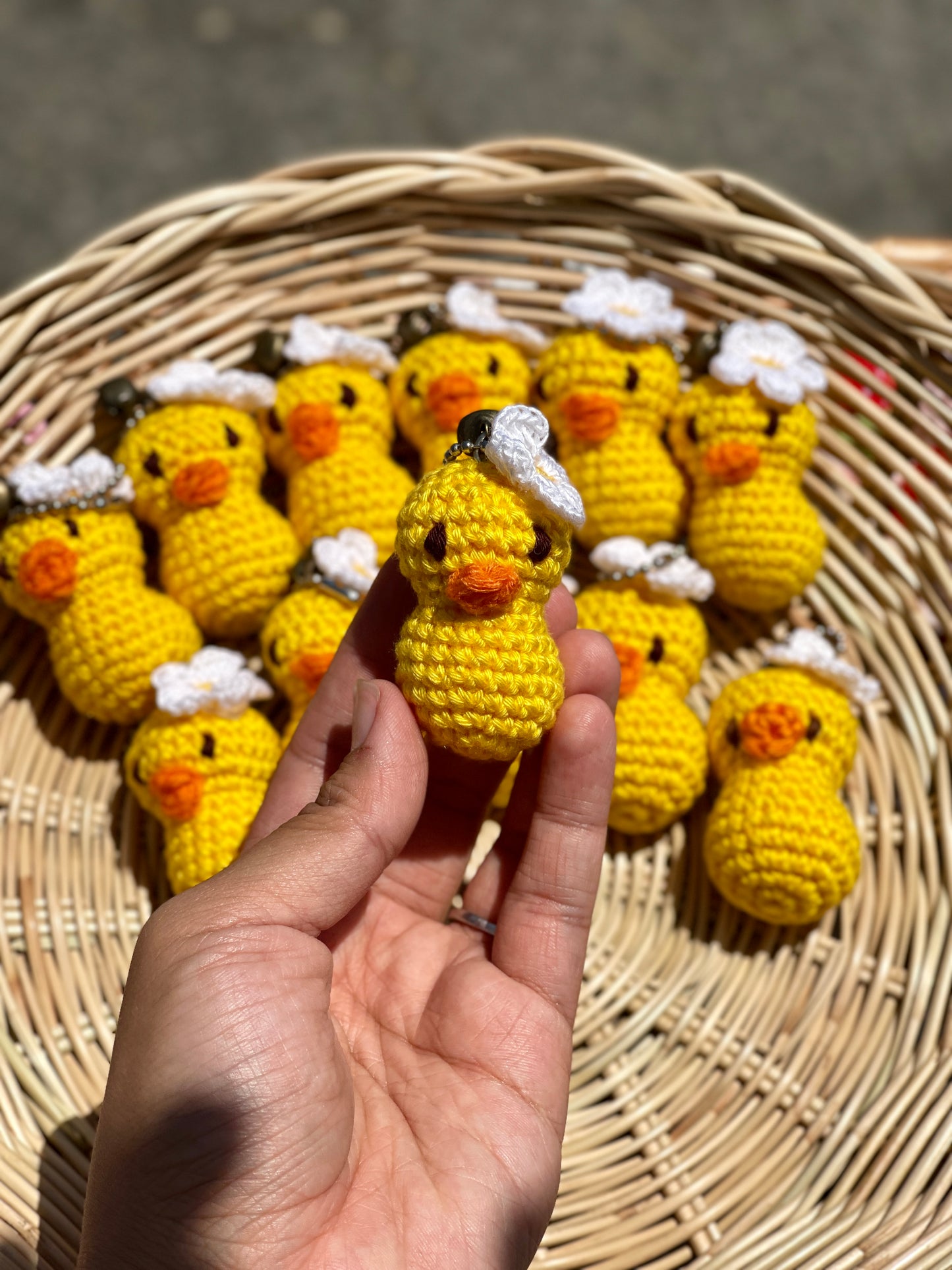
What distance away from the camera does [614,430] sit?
1.41 m

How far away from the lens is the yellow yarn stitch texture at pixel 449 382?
4.58ft

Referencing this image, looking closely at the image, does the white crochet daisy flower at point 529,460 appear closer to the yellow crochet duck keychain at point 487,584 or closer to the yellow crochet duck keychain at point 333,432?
the yellow crochet duck keychain at point 487,584

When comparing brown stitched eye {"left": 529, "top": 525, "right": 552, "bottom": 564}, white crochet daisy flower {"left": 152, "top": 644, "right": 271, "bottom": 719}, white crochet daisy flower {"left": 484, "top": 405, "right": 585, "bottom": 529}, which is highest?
white crochet daisy flower {"left": 484, "top": 405, "right": 585, "bottom": 529}

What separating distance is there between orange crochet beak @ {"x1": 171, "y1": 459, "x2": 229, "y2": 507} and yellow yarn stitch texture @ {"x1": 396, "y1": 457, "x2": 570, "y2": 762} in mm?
448

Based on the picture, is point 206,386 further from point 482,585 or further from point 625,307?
point 482,585

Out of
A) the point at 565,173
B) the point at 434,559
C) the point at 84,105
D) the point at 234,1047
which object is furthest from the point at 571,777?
the point at 84,105

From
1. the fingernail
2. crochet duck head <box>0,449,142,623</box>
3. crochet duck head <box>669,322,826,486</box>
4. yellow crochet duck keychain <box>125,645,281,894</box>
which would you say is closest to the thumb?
the fingernail

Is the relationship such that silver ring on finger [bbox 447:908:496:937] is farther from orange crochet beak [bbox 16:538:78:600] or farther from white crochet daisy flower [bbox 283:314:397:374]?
white crochet daisy flower [bbox 283:314:397:374]

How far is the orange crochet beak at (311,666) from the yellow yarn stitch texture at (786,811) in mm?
488

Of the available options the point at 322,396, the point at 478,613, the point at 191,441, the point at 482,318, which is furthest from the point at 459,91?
the point at 478,613

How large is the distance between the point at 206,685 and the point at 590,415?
0.56m

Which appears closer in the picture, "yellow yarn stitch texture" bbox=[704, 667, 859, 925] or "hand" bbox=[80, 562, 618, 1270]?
"hand" bbox=[80, 562, 618, 1270]

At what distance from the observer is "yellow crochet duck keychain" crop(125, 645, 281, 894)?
1235 millimetres

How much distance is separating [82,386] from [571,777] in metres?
0.87
